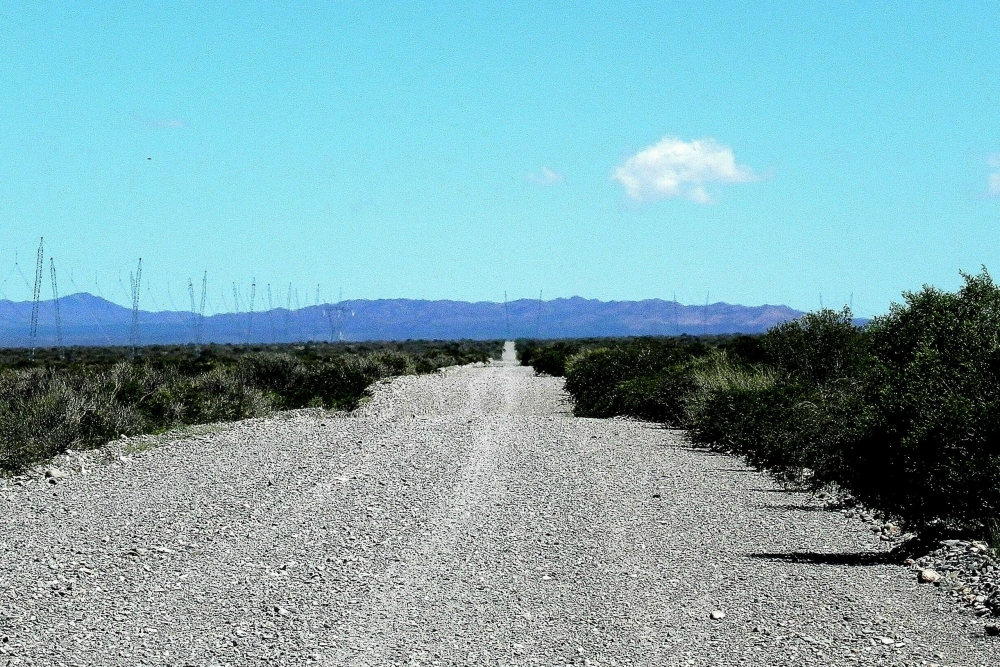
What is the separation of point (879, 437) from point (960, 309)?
18.6ft

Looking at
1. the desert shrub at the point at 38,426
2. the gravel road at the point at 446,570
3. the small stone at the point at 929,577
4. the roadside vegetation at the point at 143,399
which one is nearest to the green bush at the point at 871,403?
the gravel road at the point at 446,570

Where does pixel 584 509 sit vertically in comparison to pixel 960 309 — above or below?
below

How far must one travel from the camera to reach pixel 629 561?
379 inches

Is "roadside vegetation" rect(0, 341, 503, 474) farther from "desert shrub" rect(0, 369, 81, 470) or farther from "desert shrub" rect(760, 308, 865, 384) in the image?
"desert shrub" rect(760, 308, 865, 384)

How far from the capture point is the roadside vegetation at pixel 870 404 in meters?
9.92

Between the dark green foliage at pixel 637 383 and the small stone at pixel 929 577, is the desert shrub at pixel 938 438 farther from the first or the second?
the dark green foliage at pixel 637 383

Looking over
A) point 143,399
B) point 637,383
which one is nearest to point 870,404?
point 637,383

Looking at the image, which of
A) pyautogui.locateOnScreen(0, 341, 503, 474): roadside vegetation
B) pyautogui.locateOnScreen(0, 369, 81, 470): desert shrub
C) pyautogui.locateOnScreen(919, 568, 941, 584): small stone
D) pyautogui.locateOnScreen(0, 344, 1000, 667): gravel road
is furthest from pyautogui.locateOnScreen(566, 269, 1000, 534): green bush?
pyautogui.locateOnScreen(0, 369, 81, 470): desert shrub

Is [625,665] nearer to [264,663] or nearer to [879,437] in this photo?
[264,663]

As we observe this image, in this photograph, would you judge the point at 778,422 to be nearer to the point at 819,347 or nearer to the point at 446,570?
the point at 819,347

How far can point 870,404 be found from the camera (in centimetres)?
1175

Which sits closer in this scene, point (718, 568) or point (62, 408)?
point (718, 568)

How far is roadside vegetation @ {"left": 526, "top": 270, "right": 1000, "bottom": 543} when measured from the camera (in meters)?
9.92

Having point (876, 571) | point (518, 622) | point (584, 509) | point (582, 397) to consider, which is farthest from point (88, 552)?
point (582, 397)
